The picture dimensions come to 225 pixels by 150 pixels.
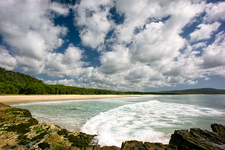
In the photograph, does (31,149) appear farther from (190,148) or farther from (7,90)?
(7,90)

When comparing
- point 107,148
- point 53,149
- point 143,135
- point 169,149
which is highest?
point 169,149

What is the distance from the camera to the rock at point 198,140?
3.46 meters

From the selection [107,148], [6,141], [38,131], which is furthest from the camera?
[38,131]

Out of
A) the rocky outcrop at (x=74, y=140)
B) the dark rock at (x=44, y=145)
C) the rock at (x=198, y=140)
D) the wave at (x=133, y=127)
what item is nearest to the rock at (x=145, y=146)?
the rocky outcrop at (x=74, y=140)

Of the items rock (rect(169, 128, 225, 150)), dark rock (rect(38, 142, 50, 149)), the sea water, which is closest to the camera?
rock (rect(169, 128, 225, 150))

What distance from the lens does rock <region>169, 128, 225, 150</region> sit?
11.3 feet

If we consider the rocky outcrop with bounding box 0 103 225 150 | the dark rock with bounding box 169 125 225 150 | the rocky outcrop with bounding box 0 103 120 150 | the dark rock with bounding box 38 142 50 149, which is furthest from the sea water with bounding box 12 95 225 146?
the dark rock with bounding box 38 142 50 149

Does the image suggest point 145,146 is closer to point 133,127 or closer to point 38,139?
point 38,139

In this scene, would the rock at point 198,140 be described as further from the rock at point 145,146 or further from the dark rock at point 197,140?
the rock at point 145,146

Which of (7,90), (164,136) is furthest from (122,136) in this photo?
(7,90)

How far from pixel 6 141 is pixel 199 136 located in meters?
9.03

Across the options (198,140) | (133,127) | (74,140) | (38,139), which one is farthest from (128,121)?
(38,139)

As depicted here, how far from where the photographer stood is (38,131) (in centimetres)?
603

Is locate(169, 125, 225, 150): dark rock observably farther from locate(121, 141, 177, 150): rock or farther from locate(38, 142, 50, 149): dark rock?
locate(38, 142, 50, 149): dark rock
